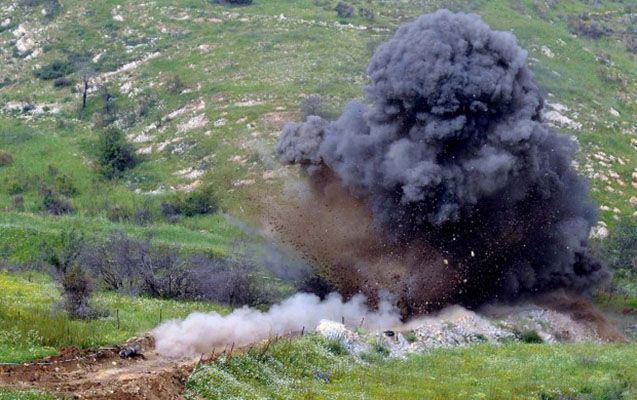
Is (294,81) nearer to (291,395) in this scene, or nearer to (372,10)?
(372,10)

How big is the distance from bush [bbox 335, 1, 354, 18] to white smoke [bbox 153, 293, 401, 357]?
168ft

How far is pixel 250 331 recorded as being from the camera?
31.5 meters

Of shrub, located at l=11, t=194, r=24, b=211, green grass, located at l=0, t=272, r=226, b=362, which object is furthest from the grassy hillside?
green grass, located at l=0, t=272, r=226, b=362

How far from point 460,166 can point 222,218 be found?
857 inches

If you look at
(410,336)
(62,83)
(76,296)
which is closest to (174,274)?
(76,296)

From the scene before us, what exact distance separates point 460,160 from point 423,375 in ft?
40.5

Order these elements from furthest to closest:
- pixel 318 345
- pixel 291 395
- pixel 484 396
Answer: pixel 318 345 → pixel 484 396 → pixel 291 395

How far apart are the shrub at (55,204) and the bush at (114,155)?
481 cm

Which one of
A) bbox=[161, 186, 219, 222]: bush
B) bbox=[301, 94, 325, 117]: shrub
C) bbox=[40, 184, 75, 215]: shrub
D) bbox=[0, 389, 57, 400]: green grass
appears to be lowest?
bbox=[40, 184, 75, 215]: shrub

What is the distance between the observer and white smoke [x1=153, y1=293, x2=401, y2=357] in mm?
29094

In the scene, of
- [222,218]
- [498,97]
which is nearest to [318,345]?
Result: [498,97]

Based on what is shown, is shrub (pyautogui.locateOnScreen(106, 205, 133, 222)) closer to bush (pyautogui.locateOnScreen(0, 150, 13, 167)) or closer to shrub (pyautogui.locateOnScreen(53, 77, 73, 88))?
bush (pyautogui.locateOnScreen(0, 150, 13, 167))

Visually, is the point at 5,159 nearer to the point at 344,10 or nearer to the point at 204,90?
the point at 204,90

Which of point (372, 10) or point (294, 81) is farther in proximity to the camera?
point (372, 10)
